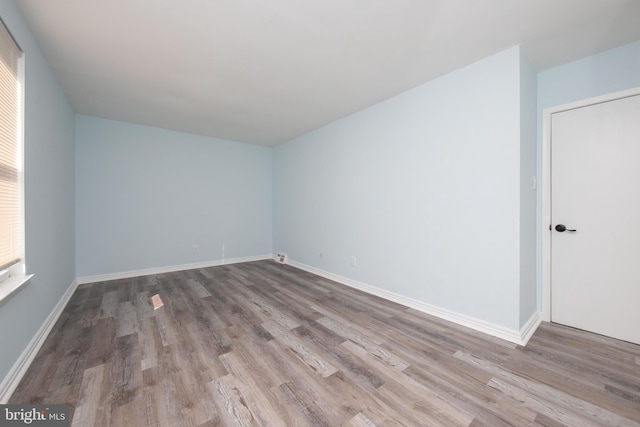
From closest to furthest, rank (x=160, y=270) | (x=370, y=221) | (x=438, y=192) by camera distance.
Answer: (x=438, y=192) → (x=370, y=221) → (x=160, y=270)

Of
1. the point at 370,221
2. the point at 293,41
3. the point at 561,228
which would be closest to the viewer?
the point at 293,41

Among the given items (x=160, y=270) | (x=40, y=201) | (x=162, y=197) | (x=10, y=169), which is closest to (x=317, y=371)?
(x=10, y=169)

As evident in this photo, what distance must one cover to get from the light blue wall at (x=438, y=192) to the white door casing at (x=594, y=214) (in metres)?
0.41

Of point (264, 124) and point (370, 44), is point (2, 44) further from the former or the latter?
point (264, 124)

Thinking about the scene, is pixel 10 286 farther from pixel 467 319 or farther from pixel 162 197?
pixel 467 319

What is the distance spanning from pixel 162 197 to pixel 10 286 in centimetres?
296

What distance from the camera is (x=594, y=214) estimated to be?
223 centimetres

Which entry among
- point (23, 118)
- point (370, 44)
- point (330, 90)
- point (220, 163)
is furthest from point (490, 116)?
point (220, 163)

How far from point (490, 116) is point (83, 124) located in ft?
17.5

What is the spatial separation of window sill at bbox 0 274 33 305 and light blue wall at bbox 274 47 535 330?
320cm

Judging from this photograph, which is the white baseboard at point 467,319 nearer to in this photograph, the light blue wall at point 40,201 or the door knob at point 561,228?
the door knob at point 561,228

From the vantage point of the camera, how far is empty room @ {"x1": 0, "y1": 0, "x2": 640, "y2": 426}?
5.11 ft

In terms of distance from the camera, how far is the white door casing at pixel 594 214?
207 centimetres

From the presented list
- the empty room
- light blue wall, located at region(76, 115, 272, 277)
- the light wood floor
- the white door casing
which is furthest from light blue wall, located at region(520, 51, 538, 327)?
light blue wall, located at region(76, 115, 272, 277)
